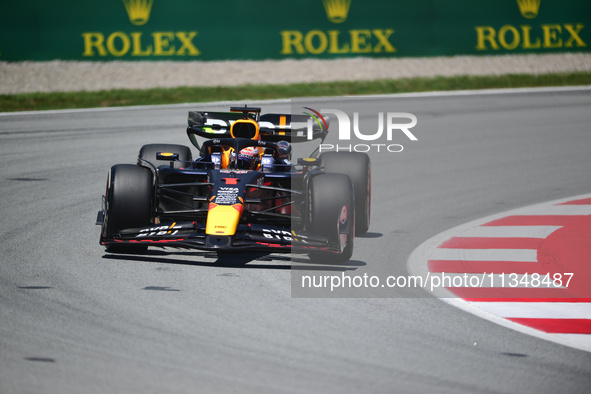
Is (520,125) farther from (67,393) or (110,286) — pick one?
(67,393)

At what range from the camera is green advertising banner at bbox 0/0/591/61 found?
21.6 metres

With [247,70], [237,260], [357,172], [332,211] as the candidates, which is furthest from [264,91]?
[332,211]

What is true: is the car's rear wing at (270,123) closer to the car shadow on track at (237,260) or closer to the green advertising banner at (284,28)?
the car shadow on track at (237,260)

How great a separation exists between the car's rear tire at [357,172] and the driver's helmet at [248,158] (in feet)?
2.18

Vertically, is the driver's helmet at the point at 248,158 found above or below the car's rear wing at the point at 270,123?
below

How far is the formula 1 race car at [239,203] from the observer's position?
767cm

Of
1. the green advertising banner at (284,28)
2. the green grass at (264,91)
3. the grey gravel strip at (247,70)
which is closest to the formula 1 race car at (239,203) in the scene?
the green grass at (264,91)

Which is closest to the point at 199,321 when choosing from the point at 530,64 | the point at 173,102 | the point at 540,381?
the point at 540,381

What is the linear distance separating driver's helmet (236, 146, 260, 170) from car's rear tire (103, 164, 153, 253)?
1069mm

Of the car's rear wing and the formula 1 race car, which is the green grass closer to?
the car's rear wing

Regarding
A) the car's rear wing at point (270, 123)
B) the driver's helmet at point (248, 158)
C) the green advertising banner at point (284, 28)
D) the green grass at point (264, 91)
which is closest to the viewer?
the driver's helmet at point (248, 158)

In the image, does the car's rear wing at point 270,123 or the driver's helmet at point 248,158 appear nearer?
the driver's helmet at point 248,158

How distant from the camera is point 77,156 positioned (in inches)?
547

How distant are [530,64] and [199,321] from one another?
1934cm
